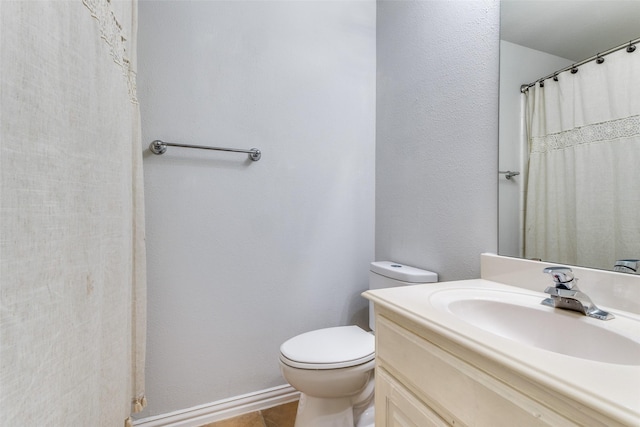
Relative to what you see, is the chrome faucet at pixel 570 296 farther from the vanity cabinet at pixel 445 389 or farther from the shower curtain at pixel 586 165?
the vanity cabinet at pixel 445 389

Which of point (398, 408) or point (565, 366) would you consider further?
point (398, 408)

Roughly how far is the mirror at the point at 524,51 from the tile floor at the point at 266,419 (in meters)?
1.23

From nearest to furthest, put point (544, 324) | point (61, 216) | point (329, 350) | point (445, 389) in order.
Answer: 1. point (61, 216)
2. point (445, 389)
3. point (544, 324)
4. point (329, 350)

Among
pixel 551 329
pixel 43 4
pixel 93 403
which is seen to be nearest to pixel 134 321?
pixel 93 403

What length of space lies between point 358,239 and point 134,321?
44.3 inches

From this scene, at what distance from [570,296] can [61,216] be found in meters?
0.99

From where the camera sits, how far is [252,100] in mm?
1373

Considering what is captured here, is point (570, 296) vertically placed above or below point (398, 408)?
above

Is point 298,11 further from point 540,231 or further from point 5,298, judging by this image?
point 5,298

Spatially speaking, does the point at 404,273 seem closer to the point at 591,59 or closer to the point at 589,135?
the point at 589,135

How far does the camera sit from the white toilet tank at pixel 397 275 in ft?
3.78

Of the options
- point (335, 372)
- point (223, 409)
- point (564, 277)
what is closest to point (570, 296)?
point (564, 277)

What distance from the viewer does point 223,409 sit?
1.31 meters

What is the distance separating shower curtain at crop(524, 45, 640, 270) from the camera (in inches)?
27.0
